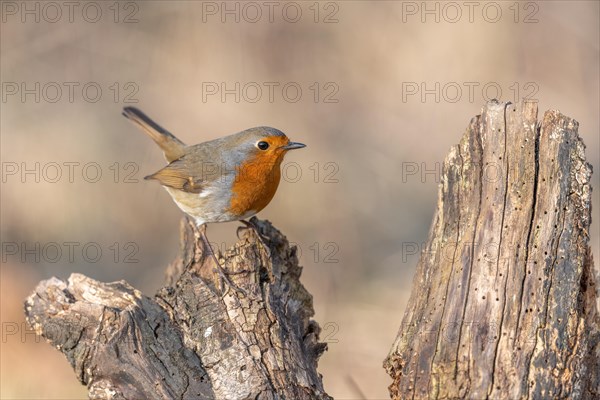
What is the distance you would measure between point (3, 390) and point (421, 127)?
512 cm

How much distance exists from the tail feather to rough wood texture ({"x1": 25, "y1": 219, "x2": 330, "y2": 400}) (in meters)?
1.89

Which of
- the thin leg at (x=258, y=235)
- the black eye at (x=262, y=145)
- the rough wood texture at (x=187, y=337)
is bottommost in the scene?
the rough wood texture at (x=187, y=337)

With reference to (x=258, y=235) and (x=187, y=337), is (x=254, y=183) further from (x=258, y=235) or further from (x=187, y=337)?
(x=187, y=337)

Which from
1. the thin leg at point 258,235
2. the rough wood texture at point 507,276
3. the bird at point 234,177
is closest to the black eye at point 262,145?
the bird at point 234,177

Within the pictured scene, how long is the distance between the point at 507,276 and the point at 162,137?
3350 mm

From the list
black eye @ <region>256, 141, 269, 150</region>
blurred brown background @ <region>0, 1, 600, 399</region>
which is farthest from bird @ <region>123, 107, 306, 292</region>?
blurred brown background @ <region>0, 1, 600, 399</region>

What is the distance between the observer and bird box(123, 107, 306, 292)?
5148mm

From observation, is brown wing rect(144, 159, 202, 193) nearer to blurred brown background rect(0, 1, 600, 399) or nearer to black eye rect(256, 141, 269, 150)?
black eye rect(256, 141, 269, 150)

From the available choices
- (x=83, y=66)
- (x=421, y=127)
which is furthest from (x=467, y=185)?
(x=83, y=66)

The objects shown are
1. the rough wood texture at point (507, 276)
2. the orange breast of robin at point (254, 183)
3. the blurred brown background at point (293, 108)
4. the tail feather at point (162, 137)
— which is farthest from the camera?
the blurred brown background at point (293, 108)

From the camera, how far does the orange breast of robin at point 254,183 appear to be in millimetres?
5121

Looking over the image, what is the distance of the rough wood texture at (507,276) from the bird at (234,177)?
154 centimetres

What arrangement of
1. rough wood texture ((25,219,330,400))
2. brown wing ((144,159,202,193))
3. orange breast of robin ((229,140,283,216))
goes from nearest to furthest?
rough wood texture ((25,219,330,400)) < orange breast of robin ((229,140,283,216)) < brown wing ((144,159,202,193))

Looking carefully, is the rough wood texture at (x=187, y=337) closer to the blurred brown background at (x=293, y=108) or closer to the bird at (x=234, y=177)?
the bird at (x=234, y=177)
